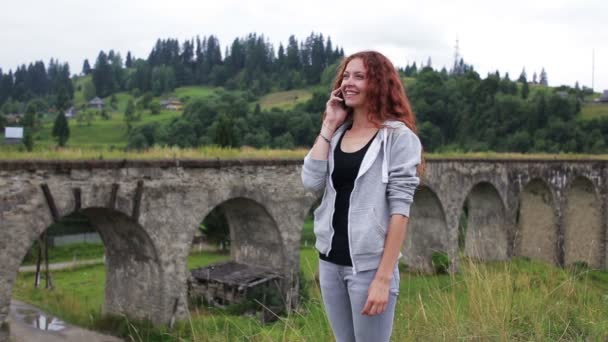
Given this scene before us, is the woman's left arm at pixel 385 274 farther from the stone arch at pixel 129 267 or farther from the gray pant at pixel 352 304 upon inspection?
the stone arch at pixel 129 267

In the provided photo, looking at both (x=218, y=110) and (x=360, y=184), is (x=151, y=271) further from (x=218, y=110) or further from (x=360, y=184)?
(x=218, y=110)

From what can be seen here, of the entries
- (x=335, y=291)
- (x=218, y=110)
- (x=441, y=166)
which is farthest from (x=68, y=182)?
(x=218, y=110)

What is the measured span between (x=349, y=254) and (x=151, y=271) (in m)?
9.64

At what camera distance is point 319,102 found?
57.4 meters

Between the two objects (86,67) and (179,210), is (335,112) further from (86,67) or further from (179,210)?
(86,67)

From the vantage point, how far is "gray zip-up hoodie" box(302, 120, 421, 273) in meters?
2.45

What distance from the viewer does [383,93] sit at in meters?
2.68

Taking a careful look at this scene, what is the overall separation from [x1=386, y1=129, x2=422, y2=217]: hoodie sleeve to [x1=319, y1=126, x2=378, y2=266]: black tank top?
14 cm

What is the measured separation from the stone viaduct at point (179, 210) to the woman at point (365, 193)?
234 centimetres

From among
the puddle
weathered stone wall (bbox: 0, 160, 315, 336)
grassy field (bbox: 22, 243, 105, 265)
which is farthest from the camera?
grassy field (bbox: 22, 243, 105, 265)

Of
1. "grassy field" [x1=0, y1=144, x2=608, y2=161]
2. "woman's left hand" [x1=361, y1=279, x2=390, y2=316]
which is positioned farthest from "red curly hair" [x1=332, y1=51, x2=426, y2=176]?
"grassy field" [x1=0, y1=144, x2=608, y2=161]

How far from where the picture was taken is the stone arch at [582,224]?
22.8 m

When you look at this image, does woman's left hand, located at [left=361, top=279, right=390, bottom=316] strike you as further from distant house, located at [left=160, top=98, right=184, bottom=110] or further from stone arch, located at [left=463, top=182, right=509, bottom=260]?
distant house, located at [left=160, top=98, right=184, bottom=110]

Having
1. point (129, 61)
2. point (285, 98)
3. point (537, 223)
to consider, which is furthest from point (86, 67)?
point (537, 223)
